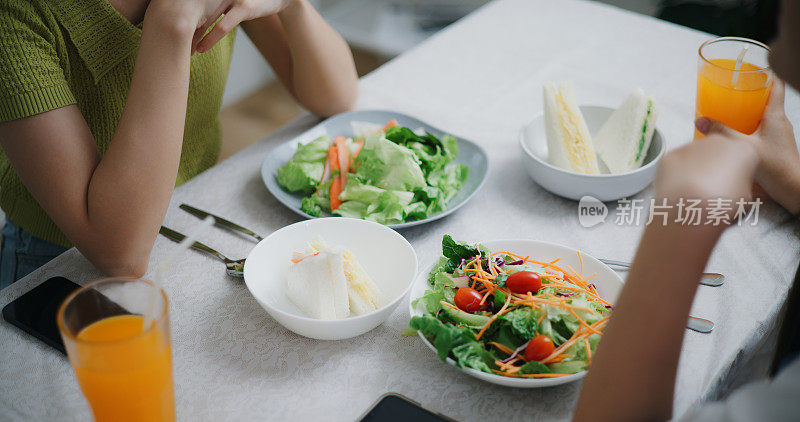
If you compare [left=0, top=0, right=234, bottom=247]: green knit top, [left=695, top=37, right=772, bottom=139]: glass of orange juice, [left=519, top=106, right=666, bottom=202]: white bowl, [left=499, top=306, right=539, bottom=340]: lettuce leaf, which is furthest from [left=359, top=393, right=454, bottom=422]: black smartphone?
[left=695, top=37, right=772, bottom=139]: glass of orange juice

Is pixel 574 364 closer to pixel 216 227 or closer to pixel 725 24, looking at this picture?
pixel 216 227

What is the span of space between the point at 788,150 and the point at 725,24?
4.39 feet

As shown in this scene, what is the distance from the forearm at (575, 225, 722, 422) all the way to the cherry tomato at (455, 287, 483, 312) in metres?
0.20

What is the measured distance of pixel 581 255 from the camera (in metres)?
0.97

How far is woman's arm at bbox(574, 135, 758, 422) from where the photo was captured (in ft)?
2.13

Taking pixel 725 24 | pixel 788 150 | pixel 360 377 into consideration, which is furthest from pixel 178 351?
pixel 725 24

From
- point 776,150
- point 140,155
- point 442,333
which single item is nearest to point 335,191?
point 140,155

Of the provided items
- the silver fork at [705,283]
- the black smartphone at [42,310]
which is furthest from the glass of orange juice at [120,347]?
the silver fork at [705,283]

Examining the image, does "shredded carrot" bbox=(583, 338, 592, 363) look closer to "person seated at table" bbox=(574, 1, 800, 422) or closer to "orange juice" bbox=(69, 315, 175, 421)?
"person seated at table" bbox=(574, 1, 800, 422)

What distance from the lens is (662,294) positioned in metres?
0.66

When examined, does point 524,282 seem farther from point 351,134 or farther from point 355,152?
point 351,134

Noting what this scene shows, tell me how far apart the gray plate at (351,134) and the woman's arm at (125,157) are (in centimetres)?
25

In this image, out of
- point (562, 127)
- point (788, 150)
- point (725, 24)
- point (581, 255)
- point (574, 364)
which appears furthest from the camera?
point (725, 24)

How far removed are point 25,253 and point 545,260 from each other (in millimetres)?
1055
